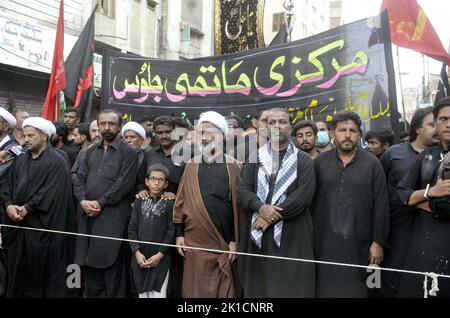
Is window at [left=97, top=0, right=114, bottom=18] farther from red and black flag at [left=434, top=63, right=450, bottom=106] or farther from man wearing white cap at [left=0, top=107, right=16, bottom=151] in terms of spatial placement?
red and black flag at [left=434, top=63, right=450, bottom=106]

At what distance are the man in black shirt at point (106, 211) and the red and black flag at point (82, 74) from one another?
2.39m

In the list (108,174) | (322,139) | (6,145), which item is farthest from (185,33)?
(108,174)

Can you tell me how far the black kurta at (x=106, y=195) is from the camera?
4.01 meters

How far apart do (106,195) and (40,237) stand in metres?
0.74

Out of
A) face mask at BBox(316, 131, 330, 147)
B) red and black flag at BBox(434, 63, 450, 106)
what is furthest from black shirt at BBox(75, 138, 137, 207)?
A: red and black flag at BBox(434, 63, 450, 106)

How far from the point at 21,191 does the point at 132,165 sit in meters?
0.99

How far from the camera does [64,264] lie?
425 centimetres

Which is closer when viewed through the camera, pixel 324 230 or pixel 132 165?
pixel 324 230

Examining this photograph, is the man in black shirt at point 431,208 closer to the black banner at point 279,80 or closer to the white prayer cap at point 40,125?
the black banner at point 279,80

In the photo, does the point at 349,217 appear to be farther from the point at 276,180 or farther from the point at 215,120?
the point at 215,120

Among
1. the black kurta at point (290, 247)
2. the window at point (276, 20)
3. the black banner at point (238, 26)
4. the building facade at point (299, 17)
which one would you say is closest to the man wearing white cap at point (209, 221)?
the black kurta at point (290, 247)

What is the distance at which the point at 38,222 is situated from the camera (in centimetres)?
419
